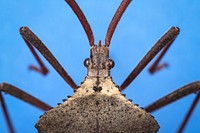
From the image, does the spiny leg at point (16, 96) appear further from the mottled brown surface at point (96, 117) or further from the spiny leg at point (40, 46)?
the mottled brown surface at point (96, 117)

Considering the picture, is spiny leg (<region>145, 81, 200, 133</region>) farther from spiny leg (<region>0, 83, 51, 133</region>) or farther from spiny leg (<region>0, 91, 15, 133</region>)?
spiny leg (<region>0, 91, 15, 133</region>)

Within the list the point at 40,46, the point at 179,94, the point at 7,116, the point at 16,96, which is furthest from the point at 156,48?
the point at 7,116

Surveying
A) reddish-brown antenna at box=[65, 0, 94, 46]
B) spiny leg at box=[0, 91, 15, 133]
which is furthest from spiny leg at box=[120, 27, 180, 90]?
spiny leg at box=[0, 91, 15, 133]

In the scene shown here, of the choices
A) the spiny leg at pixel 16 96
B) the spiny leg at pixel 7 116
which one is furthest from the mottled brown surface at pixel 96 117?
the spiny leg at pixel 7 116

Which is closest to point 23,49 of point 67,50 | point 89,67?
point 67,50

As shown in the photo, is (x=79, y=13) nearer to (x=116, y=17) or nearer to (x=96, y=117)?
(x=116, y=17)

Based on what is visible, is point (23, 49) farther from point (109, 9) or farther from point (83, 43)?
point (109, 9)

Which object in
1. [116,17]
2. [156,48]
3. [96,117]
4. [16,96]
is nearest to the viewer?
[96,117]

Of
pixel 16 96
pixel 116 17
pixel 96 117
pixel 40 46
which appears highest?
pixel 116 17

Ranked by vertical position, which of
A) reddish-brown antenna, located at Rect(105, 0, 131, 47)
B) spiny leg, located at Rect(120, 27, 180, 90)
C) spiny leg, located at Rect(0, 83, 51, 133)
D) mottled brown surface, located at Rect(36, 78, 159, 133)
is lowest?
mottled brown surface, located at Rect(36, 78, 159, 133)
